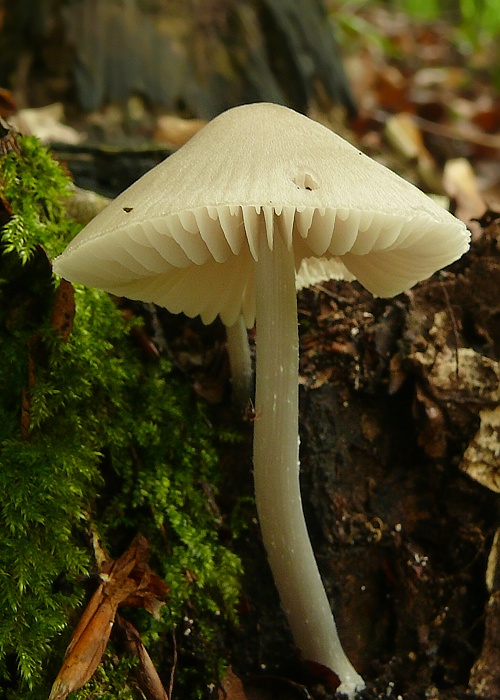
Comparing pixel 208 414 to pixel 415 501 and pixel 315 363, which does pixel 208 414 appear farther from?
pixel 415 501

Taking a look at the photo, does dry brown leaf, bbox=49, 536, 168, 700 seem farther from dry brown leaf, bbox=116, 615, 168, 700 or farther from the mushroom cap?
the mushroom cap

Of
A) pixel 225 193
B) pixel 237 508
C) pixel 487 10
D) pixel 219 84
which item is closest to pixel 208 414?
pixel 237 508

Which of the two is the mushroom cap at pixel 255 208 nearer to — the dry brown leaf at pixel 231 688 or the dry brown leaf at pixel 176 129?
the dry brown leaf at pixel 231 688

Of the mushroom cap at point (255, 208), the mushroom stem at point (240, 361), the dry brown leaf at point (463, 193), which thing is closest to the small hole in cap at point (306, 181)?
the mushroom cap at point (255, 208)

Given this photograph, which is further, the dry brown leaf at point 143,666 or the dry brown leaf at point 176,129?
the dry brown leaf at point 176,129

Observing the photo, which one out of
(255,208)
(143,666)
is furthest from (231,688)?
(255,208)

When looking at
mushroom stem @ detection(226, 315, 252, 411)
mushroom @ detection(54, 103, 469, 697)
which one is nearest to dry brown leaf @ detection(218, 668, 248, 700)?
mushroom @ detection(54, 103, 469, 697)

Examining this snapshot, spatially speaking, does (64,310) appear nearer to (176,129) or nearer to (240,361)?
(240,361)
